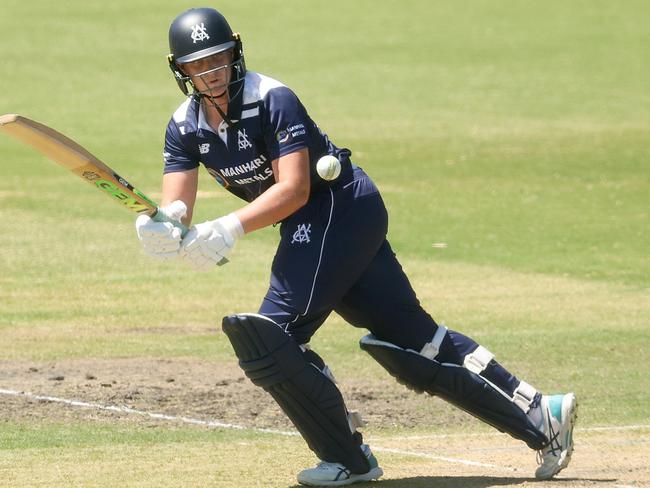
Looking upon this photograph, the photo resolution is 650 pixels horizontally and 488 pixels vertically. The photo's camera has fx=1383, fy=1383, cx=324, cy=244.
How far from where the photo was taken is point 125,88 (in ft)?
88.8

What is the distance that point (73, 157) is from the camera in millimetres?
5406

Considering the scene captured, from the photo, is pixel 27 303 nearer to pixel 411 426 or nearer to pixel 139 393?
pixel 139 393

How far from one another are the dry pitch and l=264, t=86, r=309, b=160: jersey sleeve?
150cm

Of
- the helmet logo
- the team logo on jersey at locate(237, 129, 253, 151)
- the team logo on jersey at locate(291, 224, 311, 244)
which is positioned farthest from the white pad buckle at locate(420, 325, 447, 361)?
the helmet logo

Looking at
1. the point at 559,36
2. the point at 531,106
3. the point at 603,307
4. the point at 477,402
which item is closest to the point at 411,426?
the point at 477,402

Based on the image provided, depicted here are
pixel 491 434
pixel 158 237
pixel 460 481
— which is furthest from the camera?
pixel 491 434

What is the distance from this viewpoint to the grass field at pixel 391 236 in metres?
7.00

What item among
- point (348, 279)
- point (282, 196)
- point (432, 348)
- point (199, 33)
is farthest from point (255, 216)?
point (432, 348)

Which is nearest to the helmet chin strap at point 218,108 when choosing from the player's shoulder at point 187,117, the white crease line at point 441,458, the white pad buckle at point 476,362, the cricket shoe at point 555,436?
the player's shoulder at point 187,117

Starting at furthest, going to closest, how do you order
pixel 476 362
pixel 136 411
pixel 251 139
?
pixel 136 411 → pixel 476 362 → pixel 251 139

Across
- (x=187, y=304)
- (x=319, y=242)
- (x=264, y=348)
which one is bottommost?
(x=187, y=304)

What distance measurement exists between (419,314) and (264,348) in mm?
797

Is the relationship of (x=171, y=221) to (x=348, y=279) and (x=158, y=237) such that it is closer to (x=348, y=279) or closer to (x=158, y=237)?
(x=158, y=237)

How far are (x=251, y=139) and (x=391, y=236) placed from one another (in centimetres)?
909
